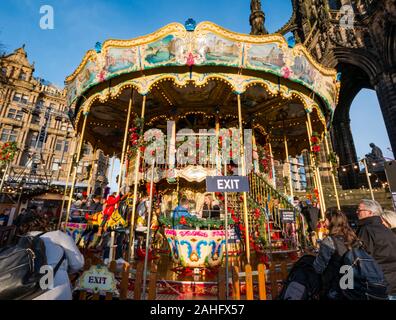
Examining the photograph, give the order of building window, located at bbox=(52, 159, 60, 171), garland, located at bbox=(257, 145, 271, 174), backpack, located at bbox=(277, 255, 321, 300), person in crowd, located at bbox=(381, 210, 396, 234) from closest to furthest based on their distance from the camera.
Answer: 1. backpack, located at bbox=(277, 255, 321, 300)
2. person in crowd, located at bbox=(381, 210, 396, 234)
3. garland, located at bbox=(257, 145, 271, 174)
4. building window, located at bbox=(52, 159, 60, 171)

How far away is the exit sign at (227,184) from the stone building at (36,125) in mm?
30993

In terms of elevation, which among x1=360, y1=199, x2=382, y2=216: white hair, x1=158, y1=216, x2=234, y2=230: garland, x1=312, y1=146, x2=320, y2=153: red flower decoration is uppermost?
x1=312, y1=146, x2=320, y2=153: red flower decoration

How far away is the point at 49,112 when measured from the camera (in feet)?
117

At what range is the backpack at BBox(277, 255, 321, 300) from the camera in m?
2.36

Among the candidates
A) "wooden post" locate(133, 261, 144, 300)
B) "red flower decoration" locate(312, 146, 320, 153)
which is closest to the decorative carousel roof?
"red flower decoration" locate(312, 146, 320, 153)

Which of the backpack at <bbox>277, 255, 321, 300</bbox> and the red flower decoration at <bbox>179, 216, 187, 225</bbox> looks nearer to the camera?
the backpack at <bbox>277, 255, 321, 300</bbox>


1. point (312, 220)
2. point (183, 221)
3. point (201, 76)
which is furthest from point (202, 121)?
point (312, 220)

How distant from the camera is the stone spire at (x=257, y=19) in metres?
25.7

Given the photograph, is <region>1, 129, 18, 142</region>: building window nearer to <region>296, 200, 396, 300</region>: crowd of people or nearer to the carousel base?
the carousel base

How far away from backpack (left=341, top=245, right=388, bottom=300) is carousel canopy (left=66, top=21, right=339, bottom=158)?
19.4 feet

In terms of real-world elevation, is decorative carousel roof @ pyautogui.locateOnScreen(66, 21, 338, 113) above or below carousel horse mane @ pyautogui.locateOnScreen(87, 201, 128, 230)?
above

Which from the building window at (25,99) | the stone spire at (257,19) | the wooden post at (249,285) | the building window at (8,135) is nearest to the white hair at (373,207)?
the wooden post at (249,285)

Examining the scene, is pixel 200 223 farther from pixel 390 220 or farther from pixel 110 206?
pixel 390 220

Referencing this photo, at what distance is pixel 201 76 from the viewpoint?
710 centimetres
